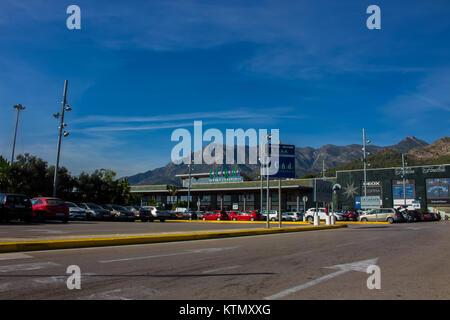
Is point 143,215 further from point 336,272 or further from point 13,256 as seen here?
point 336,272

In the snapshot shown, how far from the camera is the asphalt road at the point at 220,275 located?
16.6 feet

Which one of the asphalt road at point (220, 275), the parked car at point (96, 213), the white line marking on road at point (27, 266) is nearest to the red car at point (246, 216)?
the parked car at point (96, 213)

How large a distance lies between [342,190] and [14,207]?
70426mm

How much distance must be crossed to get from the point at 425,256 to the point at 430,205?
218 feet

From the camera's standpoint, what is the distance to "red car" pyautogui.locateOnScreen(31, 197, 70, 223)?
2298cm

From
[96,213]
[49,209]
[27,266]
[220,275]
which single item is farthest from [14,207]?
[220,275]

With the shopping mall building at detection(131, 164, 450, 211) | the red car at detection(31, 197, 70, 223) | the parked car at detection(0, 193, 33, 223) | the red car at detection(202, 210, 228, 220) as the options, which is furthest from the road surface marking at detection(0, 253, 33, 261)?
the shopping mall building at detection(131, 164, 450, 211)

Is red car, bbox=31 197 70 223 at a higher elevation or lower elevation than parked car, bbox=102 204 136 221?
higher

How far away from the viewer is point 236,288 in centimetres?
541

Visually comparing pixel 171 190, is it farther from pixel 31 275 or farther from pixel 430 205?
pixel 31 275

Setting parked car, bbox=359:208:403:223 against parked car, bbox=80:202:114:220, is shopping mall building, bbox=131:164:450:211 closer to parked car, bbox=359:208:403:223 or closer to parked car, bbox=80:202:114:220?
parked car, bbox=359:208:403:223

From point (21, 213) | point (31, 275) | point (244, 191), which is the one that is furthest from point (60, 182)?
point (244, 191)

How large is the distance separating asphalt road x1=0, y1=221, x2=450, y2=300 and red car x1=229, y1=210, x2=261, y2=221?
106 ft

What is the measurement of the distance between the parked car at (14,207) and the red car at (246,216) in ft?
84.3
